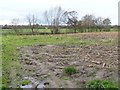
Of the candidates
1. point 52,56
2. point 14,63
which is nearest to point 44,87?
point 14,63

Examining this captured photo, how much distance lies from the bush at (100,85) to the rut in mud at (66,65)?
0.89 ft

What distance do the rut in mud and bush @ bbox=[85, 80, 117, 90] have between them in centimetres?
27

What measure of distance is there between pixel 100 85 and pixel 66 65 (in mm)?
2498

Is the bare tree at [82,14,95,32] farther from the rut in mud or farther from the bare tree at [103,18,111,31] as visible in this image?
the rut in mud

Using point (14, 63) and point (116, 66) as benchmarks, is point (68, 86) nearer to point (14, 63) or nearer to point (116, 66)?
point (116, 66)

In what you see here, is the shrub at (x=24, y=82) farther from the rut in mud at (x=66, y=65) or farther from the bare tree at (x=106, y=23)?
the bare tree at (x=106, y=23)

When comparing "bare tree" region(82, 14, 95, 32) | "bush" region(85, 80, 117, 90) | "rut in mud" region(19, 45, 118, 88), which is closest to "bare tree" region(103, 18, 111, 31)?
"bare tree" region(82, 14, 95, 32)

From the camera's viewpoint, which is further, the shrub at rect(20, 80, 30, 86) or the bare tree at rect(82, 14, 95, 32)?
the bare tree at rect(82, 14, 95, 32)

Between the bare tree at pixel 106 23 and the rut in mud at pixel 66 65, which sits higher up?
the bare tree at pixel 106 23

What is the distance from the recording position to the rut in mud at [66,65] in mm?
6500

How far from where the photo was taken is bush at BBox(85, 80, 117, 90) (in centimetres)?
566

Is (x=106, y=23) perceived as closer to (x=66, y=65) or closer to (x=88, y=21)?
(x=88, y=21)

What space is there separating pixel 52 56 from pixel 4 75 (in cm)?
298

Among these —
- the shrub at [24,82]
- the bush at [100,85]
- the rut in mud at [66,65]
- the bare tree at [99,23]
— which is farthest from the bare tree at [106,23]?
the bush at [100,85]
